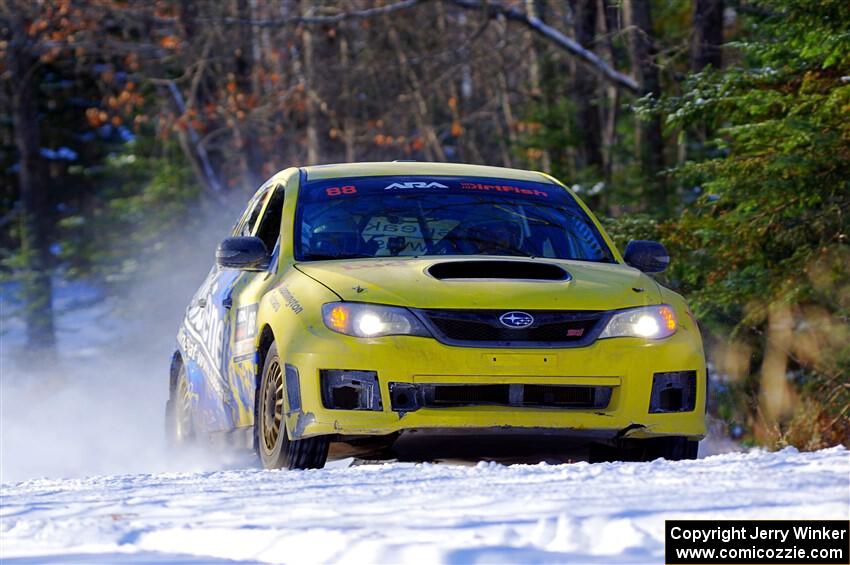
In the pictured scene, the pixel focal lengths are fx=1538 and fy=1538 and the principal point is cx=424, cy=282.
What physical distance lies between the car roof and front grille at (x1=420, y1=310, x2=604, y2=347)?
1.89 m

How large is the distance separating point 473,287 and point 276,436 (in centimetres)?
115

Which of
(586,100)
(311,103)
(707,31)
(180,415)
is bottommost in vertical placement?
(311,103)

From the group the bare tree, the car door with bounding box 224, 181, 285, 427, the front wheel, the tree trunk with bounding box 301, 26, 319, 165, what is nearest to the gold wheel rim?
the front wheel

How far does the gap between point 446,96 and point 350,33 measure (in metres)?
3.34

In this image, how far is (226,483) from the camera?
5.89 m

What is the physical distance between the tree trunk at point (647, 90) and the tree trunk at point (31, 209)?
16257mm

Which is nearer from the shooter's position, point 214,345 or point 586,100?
point 214,345

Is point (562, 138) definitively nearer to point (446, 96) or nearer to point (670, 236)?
point (670, 236)

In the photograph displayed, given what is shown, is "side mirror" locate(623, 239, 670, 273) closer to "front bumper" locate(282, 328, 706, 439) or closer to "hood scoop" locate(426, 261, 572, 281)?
"hood scoop" locate(426, 261, 572, 281)

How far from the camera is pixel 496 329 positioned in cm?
658

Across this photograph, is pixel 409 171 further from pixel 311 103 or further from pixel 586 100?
pixel 311 103

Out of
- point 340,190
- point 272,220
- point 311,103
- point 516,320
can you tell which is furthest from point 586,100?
point 516,320

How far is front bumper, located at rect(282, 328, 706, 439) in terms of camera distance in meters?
6.49

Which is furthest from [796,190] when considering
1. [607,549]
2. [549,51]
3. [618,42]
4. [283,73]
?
[283,73]
